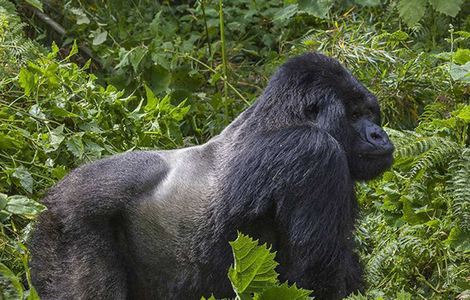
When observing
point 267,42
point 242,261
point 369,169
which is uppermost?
point 242,261

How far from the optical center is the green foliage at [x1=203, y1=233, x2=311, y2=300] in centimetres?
305

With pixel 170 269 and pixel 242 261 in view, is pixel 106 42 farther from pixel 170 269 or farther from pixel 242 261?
pixel 242 261

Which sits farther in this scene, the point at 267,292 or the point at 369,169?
the point at 369,169

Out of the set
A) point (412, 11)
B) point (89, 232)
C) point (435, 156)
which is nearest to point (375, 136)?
point (435, 156)

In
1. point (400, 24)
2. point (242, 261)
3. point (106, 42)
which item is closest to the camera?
point (242, 261)

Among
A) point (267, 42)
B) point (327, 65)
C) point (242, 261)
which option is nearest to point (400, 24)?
point (267, 42)

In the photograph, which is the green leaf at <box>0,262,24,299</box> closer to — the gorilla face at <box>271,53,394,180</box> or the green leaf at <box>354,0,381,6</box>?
the gorilla face at <box>271,53,394,180</box>

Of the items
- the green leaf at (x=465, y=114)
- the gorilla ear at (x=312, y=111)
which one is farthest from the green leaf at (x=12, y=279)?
the green leaf at (x=465, y=114)

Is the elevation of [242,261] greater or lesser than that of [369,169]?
greater

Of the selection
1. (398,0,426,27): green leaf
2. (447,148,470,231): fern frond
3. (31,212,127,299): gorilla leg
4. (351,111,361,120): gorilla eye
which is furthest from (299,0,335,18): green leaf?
(31,212,127,299): gorilla leg

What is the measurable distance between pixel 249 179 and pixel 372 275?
0.85m

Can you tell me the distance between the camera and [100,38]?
641 cm

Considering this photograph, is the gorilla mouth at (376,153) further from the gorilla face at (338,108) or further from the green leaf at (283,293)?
the green leaf at (283,293)

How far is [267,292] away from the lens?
10.1 ft
